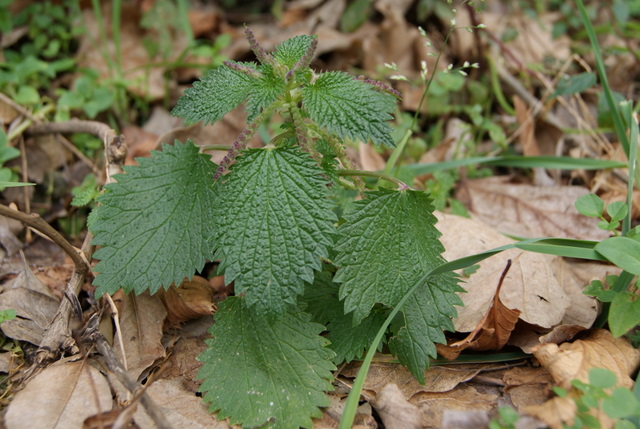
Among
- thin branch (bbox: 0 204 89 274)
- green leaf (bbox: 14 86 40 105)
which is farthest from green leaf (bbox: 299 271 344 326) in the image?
green leaf (bbox: 14 86 40 105)

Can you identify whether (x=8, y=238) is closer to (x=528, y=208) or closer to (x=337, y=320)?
(x=337, y=320)

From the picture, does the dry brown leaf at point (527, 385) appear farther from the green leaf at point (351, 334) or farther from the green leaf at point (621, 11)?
the green leaf at point (621, 11)

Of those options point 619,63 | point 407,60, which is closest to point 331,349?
point 407,60

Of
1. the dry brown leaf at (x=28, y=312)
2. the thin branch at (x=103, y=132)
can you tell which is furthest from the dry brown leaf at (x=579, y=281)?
the dry brown leaf at (x=28, y=312)

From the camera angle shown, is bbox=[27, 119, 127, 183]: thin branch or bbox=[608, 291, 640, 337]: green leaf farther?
bbox=[27, 119, 127, 183]: thin branch

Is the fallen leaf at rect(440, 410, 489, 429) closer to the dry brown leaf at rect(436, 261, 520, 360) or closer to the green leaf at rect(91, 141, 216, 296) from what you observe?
the dry brown leaf at rect(436, 261, 520, 360)

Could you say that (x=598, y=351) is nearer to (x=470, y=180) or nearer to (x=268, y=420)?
(x=268, y=420)
